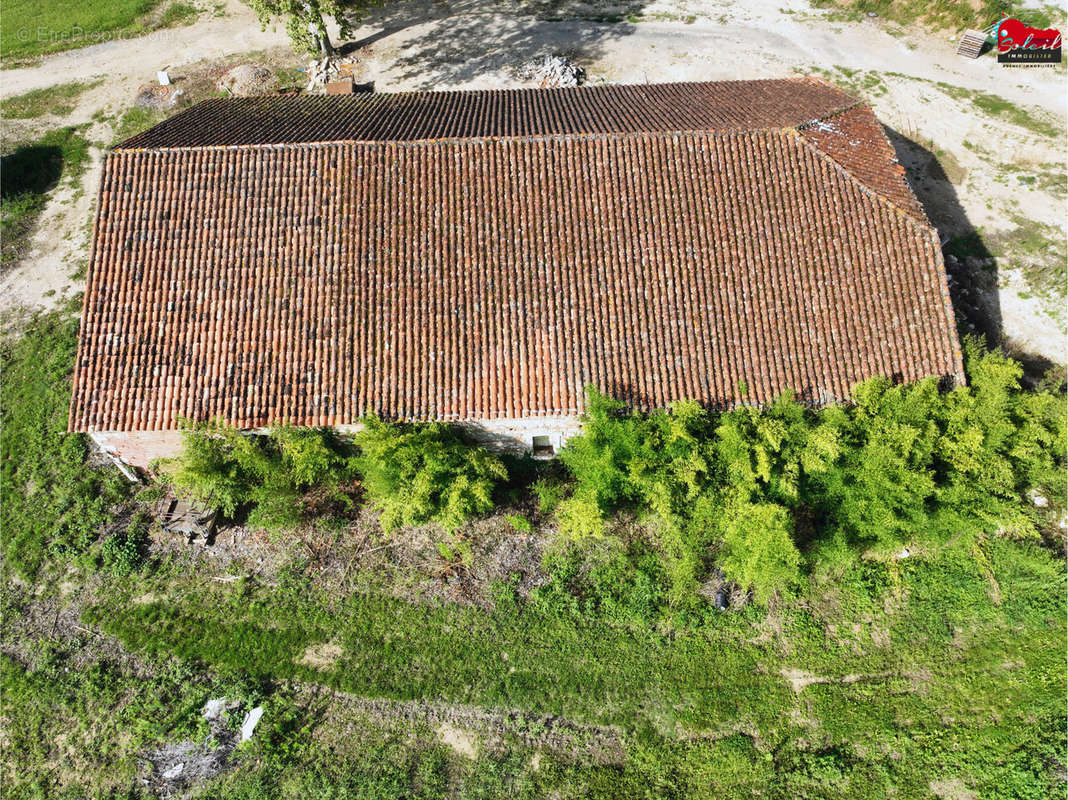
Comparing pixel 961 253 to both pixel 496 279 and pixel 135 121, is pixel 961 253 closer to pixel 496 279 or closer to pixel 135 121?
pixel 496 279

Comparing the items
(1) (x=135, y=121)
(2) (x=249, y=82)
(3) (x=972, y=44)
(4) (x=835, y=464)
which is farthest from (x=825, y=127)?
(1) (x=135, y=121)

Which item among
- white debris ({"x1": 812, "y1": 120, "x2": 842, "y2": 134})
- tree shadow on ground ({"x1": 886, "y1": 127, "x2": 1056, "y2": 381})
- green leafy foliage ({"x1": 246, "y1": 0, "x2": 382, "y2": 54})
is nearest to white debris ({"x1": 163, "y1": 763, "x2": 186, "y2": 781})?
white debris ({"x1": 812, "y1": 120, "x2": 842, "y2": 134})

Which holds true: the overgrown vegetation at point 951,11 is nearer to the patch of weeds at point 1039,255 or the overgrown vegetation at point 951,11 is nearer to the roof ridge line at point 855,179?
the patch of weeds at point 1039,255

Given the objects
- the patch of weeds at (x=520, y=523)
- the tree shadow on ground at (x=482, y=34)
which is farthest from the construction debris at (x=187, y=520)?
the tree shadow on ground at (x=482, y=34)

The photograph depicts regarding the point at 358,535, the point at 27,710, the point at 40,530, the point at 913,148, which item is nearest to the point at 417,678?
the point at 358,535

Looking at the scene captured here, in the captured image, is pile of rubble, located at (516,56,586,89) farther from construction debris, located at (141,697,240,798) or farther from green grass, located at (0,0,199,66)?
construction debris, located at (141,697,240,798)
